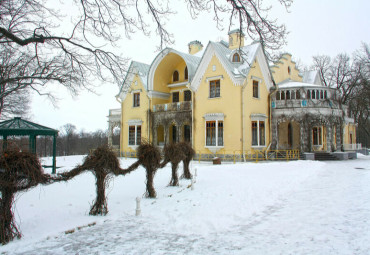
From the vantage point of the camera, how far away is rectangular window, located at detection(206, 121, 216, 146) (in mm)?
24380

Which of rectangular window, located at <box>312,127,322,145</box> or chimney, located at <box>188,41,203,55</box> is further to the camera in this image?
chimney, located at <box>188,41,203,55</box>

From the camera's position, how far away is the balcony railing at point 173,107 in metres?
26.4

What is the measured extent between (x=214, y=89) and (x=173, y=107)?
442 centimetres

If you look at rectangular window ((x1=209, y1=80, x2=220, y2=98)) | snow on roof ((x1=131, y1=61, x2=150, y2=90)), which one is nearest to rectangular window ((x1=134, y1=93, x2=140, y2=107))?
snow on roof ((x1=131, y1=61, x2=150, y2=90))

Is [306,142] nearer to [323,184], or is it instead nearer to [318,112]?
[318,112]

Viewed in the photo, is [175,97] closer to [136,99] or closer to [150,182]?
[136,99]

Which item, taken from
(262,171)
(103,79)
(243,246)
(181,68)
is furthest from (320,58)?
(243,246)

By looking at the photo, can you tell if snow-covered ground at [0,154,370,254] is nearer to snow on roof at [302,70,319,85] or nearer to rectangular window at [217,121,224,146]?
rectangular window at [217,121,224,146]

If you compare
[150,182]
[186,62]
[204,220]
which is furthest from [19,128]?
[186,62]

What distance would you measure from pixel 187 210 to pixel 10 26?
1040cm

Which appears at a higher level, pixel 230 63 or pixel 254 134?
pixel 230 63

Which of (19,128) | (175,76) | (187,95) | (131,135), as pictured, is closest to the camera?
(19,128)

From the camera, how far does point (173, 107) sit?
27172mm

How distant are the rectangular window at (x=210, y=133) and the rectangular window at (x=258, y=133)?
10.4ft
